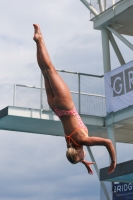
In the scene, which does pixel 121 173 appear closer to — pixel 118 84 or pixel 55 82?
pixel 118 84

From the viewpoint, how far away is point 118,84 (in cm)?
2241

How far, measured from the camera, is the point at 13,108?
22.0m

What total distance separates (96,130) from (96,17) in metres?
4.94

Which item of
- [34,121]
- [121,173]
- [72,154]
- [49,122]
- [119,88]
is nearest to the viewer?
[72,154]

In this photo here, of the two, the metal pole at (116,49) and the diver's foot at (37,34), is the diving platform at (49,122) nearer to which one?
the metal pole at (116,49)

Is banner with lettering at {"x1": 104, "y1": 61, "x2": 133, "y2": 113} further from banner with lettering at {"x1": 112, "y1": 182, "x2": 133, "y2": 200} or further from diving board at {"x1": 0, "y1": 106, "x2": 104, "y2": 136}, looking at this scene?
banner with lettering at {"x1": 112, "y1": 182, "x2": 133, "y2": 200}

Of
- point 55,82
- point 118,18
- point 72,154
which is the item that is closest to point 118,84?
point 118,18

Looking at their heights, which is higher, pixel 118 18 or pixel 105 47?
pixel 118 18

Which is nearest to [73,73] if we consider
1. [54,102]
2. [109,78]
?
[109,78]

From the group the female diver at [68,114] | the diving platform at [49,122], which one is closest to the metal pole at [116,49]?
the diving platform at [49,122]

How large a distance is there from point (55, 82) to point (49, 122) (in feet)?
39.8

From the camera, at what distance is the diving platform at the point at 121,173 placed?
19.2 metres

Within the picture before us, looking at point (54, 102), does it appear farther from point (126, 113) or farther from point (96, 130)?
point (96, 130)

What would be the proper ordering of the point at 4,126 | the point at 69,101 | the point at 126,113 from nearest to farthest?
the point at 69,101, the point at 126,113, the point at 4,126
